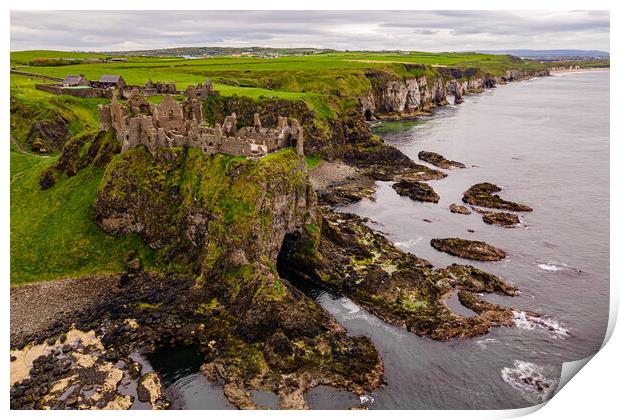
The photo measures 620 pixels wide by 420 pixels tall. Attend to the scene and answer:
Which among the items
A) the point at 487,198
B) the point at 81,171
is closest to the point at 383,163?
the point at 487,198

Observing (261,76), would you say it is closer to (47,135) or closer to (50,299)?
(47,135)

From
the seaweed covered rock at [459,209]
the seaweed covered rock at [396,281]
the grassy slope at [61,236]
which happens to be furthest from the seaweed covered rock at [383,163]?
the grassy slope at [61,236]

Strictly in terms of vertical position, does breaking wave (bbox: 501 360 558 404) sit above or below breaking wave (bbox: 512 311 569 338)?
below

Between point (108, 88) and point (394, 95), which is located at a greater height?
point (108, 88)

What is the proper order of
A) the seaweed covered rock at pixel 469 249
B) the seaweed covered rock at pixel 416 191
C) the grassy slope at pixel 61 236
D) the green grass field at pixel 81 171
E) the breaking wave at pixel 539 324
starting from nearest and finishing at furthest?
the breaking wave at pixel 539 324, the grassy slope at pixel 61 236, the green grass field at pixel 81 171, the seaweed covered rock at pixel 469 249, the seaweed covered rock at pixel 416 191

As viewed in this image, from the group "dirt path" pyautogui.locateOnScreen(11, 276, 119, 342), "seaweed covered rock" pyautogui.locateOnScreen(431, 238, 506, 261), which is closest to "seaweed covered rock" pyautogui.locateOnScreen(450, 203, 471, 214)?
"seaweed covered rock" pyautogui.locateOnScreen(431, 238, 506, 261)

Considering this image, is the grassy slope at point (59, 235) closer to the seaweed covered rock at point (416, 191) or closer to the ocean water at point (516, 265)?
the ocean water at point (516, 265)

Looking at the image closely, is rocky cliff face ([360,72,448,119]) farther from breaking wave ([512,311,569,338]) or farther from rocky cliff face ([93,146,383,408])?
breaking wave ([512,311,569,338])
